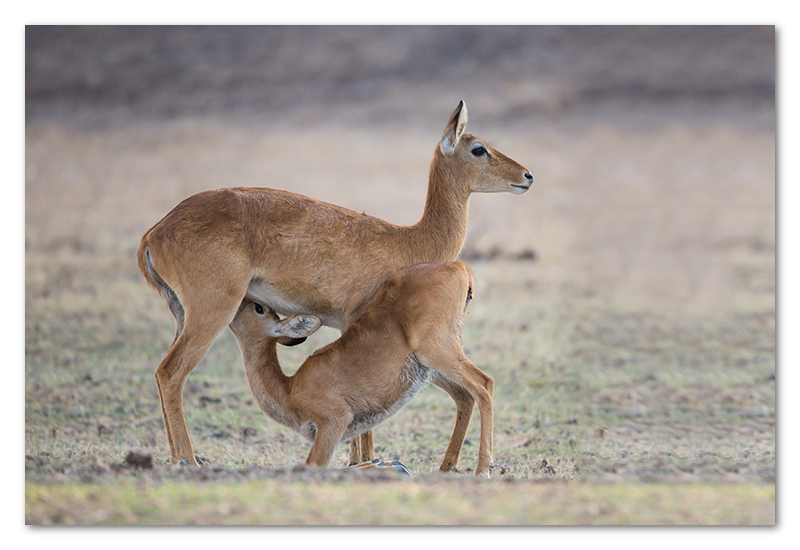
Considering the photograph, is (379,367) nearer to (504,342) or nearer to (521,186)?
(521,186)

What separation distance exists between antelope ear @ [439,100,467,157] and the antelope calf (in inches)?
47.2

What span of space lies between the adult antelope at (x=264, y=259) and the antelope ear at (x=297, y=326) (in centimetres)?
24

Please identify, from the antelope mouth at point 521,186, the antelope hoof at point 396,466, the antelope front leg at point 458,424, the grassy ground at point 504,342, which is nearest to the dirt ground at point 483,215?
the grassy ground at point 504,342

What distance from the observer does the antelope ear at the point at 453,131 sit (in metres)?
6.82

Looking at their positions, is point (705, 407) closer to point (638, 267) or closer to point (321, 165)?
point (638, 267)

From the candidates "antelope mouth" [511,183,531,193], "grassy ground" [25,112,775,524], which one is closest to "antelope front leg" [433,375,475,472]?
"grassy ground" [25,112,775,524]

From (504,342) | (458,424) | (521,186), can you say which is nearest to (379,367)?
(458,424)

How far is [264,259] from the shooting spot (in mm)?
6363

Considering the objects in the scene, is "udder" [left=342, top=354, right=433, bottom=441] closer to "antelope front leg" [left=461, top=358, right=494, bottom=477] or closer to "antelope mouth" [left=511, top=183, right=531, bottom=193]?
"antelope front leg" [left=461, top=358, right=494, bottom=477]

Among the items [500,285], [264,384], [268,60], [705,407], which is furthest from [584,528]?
[268,60]

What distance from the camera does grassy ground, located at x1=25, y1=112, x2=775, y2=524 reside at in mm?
5387

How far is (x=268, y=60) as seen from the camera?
18.0 m

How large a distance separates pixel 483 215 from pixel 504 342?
7402mm

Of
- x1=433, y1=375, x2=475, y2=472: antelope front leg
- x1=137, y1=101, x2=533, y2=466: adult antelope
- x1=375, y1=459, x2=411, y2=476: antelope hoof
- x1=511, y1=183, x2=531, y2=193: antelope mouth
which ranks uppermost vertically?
x1=511, y1=183, x2=531, y2=193: antelope mouth
